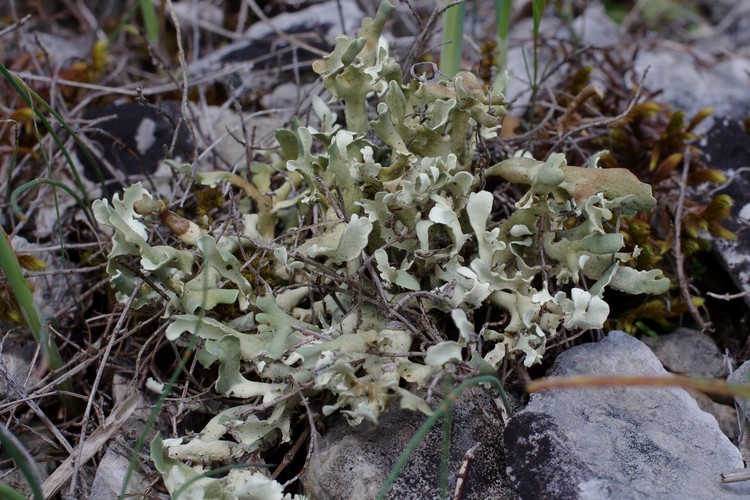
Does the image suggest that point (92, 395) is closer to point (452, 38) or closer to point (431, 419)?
point (431, 419)

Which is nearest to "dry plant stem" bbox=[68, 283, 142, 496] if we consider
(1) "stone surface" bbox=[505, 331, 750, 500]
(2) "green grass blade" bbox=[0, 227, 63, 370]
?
(2) "green grass blade" bbox=[0, 227, 63, 370]

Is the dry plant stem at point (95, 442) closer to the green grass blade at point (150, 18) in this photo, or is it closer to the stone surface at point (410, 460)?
the stone surface at point (410, 460)

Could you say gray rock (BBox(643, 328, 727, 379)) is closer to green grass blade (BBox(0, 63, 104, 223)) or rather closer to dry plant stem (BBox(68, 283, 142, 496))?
dry plant stem (BBox(68, 283, 142, 496))

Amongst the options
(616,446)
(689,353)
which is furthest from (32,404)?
(689,353)

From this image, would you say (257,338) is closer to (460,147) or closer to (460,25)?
(460,147)

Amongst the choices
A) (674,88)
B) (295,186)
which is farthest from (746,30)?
(295,186)

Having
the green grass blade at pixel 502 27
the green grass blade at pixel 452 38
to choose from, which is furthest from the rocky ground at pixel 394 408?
the green grass blade at pixel 502 27
